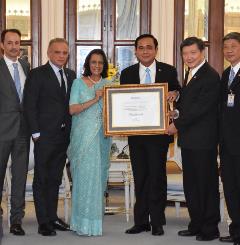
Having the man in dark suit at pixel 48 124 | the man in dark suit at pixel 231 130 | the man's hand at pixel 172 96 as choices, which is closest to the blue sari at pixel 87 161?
the man in dark suit at pixel 48 124

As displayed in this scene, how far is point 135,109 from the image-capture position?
4.54 metres

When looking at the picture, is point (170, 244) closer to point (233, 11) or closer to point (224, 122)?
point (224, 122)

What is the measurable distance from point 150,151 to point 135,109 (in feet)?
1.18

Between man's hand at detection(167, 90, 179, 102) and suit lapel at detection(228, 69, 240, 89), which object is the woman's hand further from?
suit lapel at detection(228, 69, 240, 89)

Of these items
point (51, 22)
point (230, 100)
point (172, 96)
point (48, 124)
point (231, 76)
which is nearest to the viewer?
point (230, 100)

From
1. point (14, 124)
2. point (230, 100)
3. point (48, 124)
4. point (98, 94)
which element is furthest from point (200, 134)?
point (14, 124)

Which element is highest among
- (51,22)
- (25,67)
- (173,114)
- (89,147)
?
(51,22)

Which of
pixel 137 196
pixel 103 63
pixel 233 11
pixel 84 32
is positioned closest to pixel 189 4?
pixel 233 11

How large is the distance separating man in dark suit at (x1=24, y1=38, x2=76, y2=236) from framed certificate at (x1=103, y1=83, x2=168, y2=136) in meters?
0.41

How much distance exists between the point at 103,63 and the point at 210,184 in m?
1.31

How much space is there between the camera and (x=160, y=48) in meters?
6.86

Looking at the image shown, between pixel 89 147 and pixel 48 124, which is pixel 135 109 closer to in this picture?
pixel 89 147

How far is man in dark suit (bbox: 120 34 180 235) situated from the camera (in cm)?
452

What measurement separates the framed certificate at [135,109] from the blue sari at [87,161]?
0.45ft
